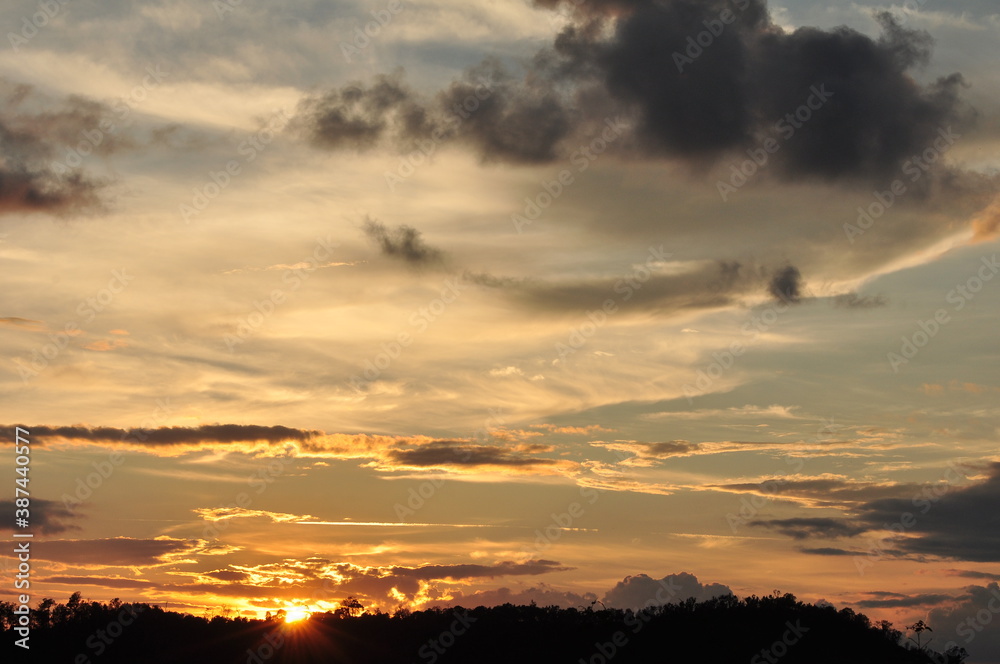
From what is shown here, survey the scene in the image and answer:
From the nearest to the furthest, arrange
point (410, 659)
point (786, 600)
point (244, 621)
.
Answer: point (786, 600) → point (410, 659) → point (244, 621)

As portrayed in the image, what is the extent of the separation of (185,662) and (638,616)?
3064 inches

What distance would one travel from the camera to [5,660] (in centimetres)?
16312

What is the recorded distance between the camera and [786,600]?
464ft

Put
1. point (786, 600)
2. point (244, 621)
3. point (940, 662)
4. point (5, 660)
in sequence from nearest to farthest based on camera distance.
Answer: point (940, 662)
point (786, 600)
point (5, 660)
point (244, 621)

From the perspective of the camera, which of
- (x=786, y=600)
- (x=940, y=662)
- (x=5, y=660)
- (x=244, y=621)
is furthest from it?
(x=244, y=621)

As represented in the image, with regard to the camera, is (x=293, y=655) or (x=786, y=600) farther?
(x=293, y=655)

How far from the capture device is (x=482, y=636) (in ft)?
505

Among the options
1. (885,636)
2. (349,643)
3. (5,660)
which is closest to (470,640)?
(349,643)

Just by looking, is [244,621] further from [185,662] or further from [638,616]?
[638,616]

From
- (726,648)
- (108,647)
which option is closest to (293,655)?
(108,647)

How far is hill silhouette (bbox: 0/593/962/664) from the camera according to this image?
126050 mm

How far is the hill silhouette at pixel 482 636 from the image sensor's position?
414 ft

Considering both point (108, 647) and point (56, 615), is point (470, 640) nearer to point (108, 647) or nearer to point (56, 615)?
point (108, 647)

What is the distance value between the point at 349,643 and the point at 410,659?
1720 centimetres
